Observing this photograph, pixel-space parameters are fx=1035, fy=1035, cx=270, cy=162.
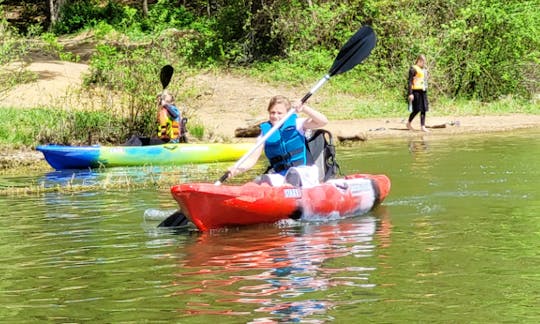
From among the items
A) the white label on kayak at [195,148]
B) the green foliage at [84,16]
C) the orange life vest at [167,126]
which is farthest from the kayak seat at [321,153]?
the green foliage at [84,16]

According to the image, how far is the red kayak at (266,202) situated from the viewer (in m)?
8.63

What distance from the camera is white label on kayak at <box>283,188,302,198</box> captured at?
912 centimetres

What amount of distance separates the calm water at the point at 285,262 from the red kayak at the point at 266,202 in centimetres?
14

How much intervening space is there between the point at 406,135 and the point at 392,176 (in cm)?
653

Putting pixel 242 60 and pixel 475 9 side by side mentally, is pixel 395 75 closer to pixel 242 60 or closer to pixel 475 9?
pixel 475 9

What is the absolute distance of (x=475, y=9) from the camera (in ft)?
79.6

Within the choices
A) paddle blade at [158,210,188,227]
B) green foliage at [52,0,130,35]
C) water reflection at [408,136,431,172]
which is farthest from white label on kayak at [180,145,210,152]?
green foliage at [52,0,130,35]

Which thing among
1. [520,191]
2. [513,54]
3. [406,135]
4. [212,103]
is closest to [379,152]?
[406,135]

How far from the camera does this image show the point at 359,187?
9969 millimetres

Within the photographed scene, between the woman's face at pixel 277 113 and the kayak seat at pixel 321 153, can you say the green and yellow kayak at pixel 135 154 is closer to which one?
the kayak seat at pixel 321 153

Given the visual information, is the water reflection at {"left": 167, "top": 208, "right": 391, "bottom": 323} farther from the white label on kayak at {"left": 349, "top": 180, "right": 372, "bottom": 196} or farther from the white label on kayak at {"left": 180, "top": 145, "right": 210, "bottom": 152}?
the white label on kayak at {"left": 180, "top": 145, "right": 210, "bottom": 152}

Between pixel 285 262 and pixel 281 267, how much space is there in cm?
20

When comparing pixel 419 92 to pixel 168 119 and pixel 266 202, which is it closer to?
pixel 168 119

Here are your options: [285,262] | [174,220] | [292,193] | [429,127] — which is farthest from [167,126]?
[285,262]
